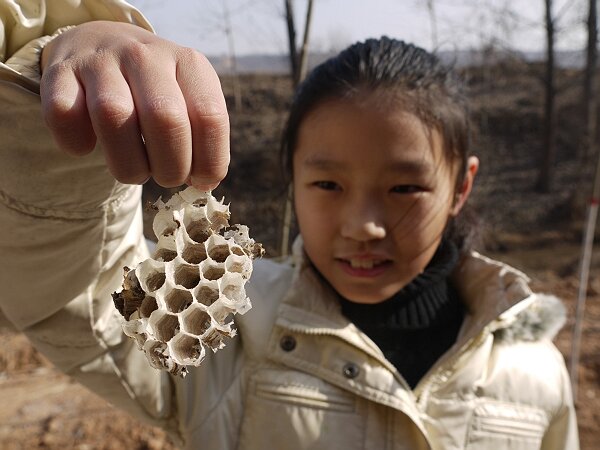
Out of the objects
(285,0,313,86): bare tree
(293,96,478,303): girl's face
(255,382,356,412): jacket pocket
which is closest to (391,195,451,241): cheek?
(293,96,478,303): girl's face

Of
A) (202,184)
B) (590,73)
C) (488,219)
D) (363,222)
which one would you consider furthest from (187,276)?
(590,73)

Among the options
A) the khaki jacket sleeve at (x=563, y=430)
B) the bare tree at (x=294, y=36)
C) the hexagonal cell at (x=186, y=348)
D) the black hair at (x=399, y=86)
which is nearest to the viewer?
the hexagonal cell at (x=186, y=348)

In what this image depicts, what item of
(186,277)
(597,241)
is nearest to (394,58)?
(186,277)

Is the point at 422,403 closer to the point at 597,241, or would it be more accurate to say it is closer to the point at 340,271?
the point at 340,271

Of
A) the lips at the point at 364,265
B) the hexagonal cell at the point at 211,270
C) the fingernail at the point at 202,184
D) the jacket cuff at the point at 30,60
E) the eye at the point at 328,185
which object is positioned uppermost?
the jacket cuff at the point at 30,60

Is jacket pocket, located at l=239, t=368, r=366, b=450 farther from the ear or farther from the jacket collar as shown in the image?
the ear

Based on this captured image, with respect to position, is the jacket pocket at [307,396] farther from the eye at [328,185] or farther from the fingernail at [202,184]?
the fingernail at [202,184]

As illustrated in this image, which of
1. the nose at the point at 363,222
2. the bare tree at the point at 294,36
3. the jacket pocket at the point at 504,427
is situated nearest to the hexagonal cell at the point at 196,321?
the nose at the point at 363,222

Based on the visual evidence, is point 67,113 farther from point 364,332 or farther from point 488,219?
point 488,219
